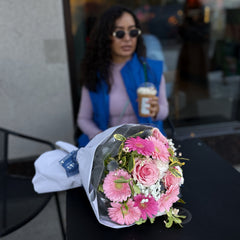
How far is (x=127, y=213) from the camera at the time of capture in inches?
39.4

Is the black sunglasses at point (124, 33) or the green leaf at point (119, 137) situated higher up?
the black sunglasses at point (124, 33)

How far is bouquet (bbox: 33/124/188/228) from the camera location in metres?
0.99

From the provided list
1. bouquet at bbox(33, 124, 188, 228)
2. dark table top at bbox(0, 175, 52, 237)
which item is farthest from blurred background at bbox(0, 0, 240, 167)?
bouquet at bbox(33, 124, 188, 228)

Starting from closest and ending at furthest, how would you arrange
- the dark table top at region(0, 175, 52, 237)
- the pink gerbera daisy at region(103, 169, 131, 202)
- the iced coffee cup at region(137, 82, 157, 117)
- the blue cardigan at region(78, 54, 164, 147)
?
the pink gerbera daisy at region(103, 169, 131, 202)
the dark table top at region(0, 175, 52, 237)
the iced coffee cup at region(137, 82, 157, 117)
the blue cardigan at region(78, 54, 164, 147)

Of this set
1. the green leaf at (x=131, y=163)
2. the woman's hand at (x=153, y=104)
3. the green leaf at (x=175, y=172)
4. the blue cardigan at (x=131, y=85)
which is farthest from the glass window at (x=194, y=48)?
the green leaf at (x=131, y=163)

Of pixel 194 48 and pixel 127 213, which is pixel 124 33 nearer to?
pixel 127 213

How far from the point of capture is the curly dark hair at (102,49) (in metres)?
1.95

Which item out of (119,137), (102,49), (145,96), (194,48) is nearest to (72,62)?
(102,49)

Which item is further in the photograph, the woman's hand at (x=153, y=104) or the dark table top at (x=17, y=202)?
the woman's hand at (x=153, y=104)

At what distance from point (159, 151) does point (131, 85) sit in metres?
1.05

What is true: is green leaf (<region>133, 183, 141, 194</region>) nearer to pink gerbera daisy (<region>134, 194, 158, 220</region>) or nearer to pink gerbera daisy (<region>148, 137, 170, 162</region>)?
pink gerbera daisy (<region>134, 194, 158, 220</region>)

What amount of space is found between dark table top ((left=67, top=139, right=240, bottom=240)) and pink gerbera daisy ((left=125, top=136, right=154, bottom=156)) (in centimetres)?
33

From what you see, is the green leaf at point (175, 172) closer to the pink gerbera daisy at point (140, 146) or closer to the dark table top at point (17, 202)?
the pink gerbera daisy at point (140, 146)

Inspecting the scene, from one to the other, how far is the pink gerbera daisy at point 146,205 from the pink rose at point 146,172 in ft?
0.19
